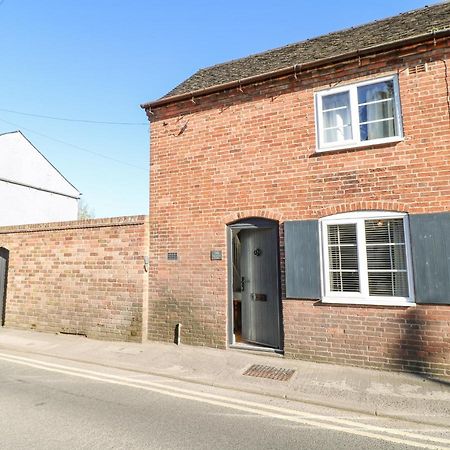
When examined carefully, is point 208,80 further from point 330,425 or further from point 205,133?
point 330,425

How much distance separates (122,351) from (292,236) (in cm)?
446

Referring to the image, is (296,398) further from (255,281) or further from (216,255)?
(216,255)

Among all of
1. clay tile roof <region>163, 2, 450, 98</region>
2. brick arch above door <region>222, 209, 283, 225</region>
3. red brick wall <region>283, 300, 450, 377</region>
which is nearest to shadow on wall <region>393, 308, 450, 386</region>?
red brick wall <region>283, 300, 450, 377</region>

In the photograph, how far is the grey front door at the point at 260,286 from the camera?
278 inches

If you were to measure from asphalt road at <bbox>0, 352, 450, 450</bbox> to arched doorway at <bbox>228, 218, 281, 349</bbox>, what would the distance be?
7.41 feet

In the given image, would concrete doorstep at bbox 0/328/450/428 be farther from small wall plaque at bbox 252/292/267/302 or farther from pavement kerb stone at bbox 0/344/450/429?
small wall plaque at bbox 252/292/267/302

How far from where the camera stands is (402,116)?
6.20 m

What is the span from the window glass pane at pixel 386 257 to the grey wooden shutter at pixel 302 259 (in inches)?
37.9

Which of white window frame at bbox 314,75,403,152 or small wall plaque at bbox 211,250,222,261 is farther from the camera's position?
small wall plaque at bbox 211,250,222,261

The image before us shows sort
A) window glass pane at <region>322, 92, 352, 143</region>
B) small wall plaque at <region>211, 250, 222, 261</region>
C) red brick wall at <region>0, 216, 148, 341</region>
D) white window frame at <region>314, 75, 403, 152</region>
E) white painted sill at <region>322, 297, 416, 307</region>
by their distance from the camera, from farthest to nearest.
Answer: red brick wall at <region>0, 216, 148, 341</region>
small wall plaque at <region>211, 250, 222, 261</region>
window glass pane at <region>322, 92, 352, 143</region>
white window frame at <region>314, 75, 403, 152</region>
white painted sill at <region>322, 297, 416, 307</region>

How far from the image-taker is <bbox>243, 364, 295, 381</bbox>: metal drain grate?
5.58 meters

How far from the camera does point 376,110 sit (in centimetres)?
652

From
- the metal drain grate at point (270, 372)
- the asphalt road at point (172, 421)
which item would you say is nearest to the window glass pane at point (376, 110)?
the metal drain grate at point (270, 372)

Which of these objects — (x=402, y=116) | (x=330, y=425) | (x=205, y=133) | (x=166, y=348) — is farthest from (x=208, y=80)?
(x=330, y=425)
